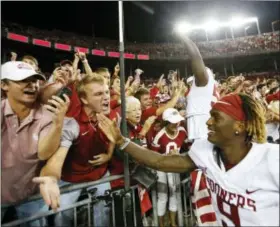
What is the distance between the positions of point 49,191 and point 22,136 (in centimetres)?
35

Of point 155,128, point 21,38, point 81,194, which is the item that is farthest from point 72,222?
point 21,38

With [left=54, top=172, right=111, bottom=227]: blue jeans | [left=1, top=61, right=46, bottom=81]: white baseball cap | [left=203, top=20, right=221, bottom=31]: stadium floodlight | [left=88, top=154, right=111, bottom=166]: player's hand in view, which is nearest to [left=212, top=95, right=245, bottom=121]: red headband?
[left=88, top=154, right=111, bottom=166]: player's hand

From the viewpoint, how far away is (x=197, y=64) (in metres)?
2.02

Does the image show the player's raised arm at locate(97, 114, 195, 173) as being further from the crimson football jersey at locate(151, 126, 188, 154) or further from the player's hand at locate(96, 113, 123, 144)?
the crimson football jersey at locate(151, 126, 188, 154)

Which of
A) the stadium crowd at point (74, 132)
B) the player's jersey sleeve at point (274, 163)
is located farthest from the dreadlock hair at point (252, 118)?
the player's jersey sleeve at point (274, 163)

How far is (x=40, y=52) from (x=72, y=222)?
513 inches

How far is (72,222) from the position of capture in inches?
69.2

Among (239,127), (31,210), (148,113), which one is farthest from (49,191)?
(148,113)

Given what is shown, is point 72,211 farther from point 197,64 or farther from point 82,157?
point 197,64

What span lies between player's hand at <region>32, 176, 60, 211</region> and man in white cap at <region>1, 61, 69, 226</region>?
34 millimetres

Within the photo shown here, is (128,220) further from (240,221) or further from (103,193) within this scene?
(240,221)

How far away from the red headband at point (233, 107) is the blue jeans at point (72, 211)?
37.2 inches

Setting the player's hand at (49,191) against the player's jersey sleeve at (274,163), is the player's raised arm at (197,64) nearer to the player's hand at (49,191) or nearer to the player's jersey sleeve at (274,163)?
the player's jersey sleeve at (274,163)

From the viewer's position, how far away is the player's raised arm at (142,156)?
178cm
